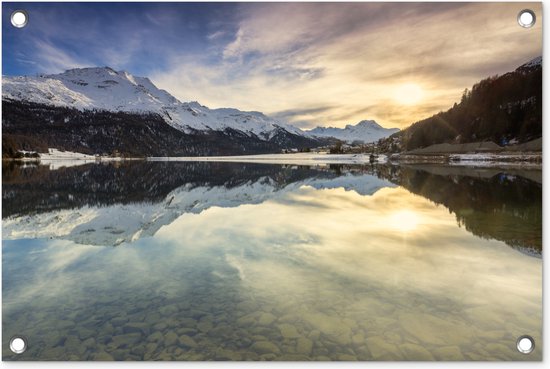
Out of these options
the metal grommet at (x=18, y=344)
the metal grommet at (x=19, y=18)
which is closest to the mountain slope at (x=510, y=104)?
the metal grommet at (x=18, y=344)

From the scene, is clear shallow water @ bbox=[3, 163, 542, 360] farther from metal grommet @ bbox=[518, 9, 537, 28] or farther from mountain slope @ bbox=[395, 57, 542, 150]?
metal grommet @ bbox=[518, 9, 537, 28]

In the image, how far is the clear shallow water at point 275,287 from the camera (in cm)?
393

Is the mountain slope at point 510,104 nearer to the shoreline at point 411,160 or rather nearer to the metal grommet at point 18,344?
the shoreline at point 411,160

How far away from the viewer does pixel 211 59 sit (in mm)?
7629

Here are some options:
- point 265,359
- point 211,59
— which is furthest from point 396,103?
point 265,359

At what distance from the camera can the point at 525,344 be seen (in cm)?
397

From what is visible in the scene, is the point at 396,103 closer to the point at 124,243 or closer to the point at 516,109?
the point at 516,109

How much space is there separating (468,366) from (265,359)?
2.04 m

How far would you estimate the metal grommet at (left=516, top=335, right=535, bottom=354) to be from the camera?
3.93 metres

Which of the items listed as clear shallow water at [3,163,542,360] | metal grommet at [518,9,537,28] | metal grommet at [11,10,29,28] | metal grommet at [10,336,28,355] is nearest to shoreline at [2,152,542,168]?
clear shallow water at [3,163,542,360]

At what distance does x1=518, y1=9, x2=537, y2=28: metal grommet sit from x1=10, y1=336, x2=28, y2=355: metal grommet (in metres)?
7.86

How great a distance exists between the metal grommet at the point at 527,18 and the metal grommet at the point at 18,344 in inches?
310

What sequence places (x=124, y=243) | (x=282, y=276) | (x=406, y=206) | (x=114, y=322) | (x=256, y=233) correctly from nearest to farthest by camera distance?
(x=114, y=322) < (x=282, y=276) < (x=124, y=243) < (x=256, y=233) < (x=406, y=206)

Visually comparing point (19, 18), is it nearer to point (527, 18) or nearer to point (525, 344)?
point (527, 18)
